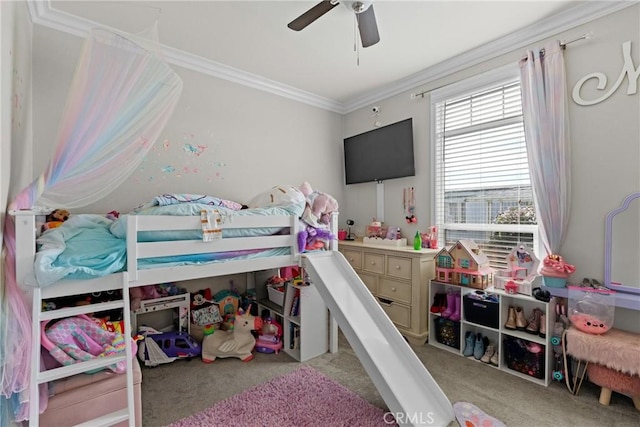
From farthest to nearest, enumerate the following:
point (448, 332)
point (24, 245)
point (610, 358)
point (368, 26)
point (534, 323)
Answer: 1. point (448, 332)
2. point (534, 323)
3. point (368, 26)
4. point (610, 358)
5. point (24, 245)

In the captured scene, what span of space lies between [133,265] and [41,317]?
446mm

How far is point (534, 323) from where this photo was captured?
2.48 meters

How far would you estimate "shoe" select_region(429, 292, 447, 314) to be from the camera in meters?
3.03

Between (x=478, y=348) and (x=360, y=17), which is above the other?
(x=360, y=17)

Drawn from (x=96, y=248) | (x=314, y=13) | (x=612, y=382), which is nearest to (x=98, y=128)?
(x=96, y=248)

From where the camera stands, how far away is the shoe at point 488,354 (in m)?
2.65

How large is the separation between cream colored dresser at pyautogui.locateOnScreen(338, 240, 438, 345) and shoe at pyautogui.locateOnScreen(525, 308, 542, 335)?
2.93 ft

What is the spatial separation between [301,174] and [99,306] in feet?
9.28

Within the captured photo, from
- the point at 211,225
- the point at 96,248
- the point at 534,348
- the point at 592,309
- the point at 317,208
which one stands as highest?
the point at 317,208

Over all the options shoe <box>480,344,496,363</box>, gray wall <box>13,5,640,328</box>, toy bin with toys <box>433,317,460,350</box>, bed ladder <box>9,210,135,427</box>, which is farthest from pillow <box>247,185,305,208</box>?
shoe <box>480,344,496,363</box>

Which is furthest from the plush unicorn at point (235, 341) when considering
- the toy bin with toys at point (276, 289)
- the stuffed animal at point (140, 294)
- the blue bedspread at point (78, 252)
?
the blue bedspread at point (78, 252)

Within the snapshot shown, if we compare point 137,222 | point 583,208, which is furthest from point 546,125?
point 137,222

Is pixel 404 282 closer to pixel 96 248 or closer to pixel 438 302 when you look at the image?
pixel 438 302

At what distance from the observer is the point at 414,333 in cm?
307
